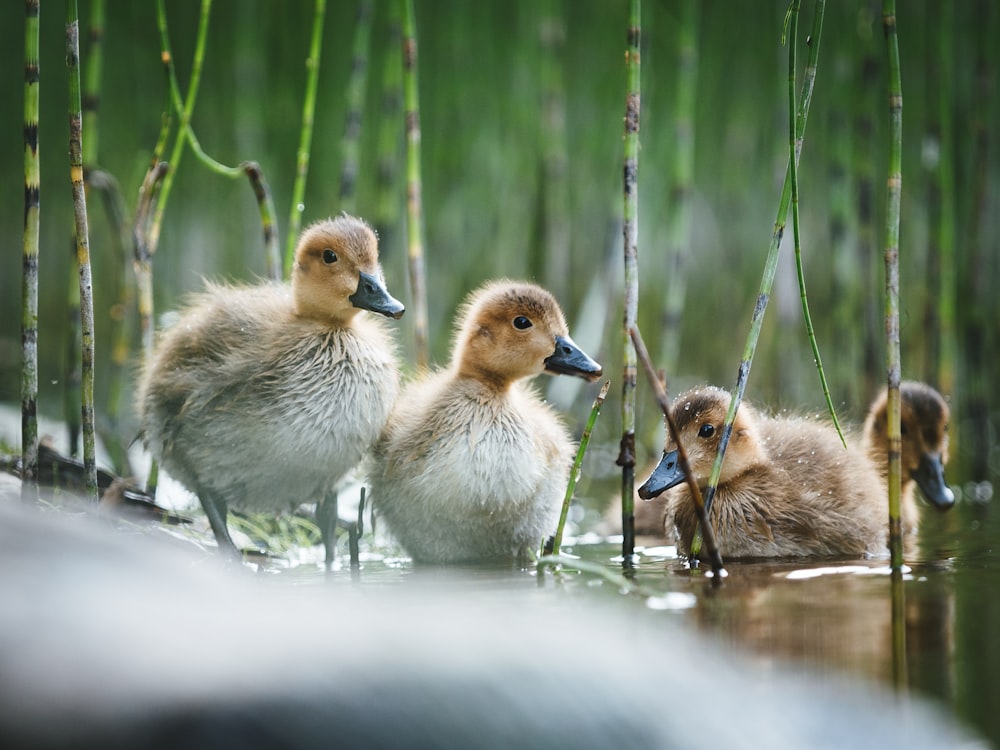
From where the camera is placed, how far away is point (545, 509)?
495cm

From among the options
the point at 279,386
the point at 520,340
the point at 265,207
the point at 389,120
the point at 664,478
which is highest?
the point at 389,120

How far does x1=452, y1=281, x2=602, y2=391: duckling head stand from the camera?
16.3 ft

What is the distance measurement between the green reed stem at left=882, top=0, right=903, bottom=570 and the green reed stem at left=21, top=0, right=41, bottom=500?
2821 millimetres

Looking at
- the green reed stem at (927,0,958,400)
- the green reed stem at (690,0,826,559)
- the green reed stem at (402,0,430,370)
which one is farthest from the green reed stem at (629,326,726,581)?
the green reed stem at (927,0,958,400)

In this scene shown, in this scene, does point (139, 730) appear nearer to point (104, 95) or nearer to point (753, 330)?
point (753, 330)

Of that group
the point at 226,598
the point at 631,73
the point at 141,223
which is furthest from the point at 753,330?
the point at 141,223

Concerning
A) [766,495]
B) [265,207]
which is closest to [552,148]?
[265,207]

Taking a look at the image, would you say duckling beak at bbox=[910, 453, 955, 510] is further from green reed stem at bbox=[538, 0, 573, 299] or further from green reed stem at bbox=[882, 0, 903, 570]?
green reed stem at bbox=[538, 0, 573, 299]

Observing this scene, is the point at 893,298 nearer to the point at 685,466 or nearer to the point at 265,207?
the point at 685,466

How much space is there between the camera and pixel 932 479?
5648 mm

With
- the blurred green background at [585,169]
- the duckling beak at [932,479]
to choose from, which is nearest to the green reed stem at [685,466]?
the duckling beak at [932,479]

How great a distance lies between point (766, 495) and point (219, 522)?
223 centimetres

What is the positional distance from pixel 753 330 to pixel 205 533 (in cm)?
248

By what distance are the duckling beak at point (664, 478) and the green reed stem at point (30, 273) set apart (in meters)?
2.17
